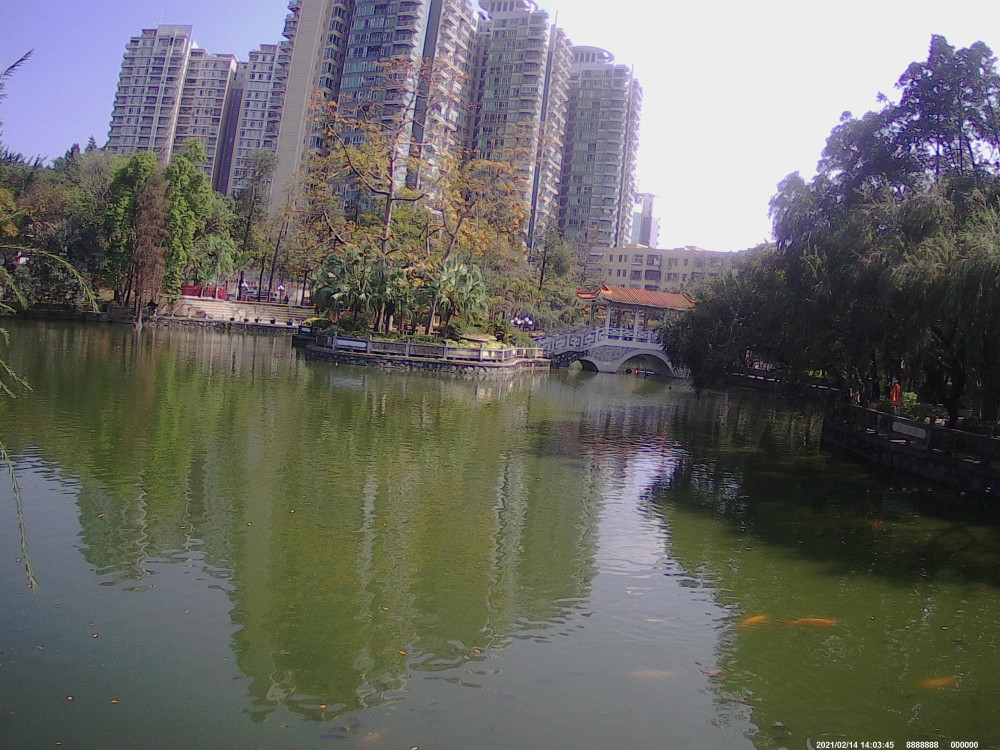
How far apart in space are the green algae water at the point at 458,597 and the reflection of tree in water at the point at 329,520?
0.15 feet

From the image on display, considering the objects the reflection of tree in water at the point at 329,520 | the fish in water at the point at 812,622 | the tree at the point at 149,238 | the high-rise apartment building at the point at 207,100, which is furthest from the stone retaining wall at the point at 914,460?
the high-rise apartment building at the point at 207,100

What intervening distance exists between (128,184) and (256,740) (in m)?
50.7

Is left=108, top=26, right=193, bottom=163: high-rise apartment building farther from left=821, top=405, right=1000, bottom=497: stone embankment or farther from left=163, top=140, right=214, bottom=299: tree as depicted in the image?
left=821, top=405, right=1000, bottom=497: stone embankment

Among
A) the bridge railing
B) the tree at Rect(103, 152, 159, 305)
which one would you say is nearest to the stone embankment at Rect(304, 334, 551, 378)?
the bridge railing

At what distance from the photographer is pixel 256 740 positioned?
527cm

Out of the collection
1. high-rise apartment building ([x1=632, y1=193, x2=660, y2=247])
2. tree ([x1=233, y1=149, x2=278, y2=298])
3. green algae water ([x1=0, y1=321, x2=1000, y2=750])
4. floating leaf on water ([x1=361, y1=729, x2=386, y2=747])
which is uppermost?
high-rise apartment building ([x1=632, y1=193, x2=660, y2=247])

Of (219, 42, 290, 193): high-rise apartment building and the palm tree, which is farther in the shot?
(219, 42, 290, 193): high-rise apartment building

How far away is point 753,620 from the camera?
26.8 feet

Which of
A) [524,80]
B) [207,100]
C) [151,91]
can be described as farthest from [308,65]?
[151,91]

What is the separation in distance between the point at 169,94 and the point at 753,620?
130 meters

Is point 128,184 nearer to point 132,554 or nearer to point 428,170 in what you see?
point 428,170

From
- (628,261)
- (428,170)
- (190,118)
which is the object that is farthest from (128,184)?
(190,118)

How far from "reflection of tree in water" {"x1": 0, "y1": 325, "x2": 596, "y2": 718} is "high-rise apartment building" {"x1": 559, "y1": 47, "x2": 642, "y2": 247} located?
3687 inches

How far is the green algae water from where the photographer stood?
5789mm
